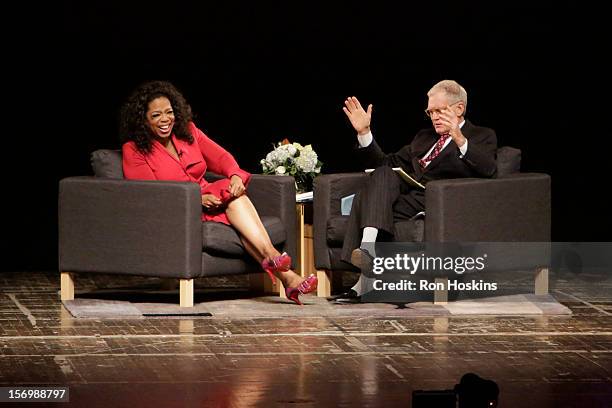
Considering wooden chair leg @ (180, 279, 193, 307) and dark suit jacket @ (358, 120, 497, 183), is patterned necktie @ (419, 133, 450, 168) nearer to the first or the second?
dark suit jacket @ (358, 120, 497, 183)

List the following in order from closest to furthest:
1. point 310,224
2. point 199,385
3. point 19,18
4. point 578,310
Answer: point 199,385 < point 578,310 < point 310,224 < point 19,18

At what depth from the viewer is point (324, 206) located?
7879 mm

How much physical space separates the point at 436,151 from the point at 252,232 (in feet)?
3.48

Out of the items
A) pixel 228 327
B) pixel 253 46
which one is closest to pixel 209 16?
pixel 253 46

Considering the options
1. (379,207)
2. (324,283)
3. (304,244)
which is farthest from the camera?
(304,244)

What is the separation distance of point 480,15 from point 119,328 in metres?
4.24

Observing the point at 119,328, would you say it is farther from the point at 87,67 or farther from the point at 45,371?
the point at 87,67

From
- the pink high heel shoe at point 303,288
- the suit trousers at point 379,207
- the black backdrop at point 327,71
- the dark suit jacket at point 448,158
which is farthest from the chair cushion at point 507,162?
the black backdrop at point 327,71

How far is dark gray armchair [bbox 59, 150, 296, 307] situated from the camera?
7.52m

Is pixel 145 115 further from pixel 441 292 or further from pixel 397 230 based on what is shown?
pixel 441 292

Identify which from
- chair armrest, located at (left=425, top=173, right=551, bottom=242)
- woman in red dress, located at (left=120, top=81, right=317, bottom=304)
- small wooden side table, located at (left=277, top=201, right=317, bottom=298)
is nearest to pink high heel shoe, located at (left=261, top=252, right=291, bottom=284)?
woman in red dress, located at (left=120, top=81, right=317, bottom=304)

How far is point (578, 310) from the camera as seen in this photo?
7598 millimetres

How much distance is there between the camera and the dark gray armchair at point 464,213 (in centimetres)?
764

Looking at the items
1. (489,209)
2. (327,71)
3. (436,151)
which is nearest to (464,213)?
(489,209)
